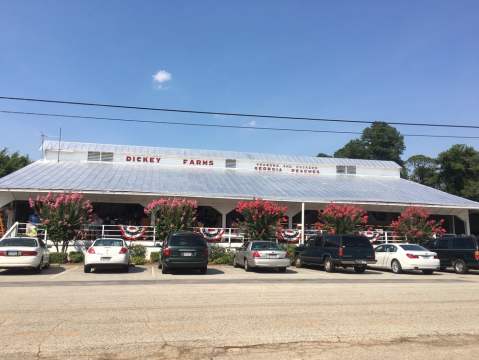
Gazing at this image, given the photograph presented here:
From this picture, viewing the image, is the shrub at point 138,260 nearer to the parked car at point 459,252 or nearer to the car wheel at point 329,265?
the car wheel at point 329,265

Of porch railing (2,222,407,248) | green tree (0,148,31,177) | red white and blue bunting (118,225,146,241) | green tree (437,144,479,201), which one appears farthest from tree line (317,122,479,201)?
green tree (0,148,31,177)

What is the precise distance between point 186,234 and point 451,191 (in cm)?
4632

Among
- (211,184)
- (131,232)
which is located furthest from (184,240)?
(211,184)

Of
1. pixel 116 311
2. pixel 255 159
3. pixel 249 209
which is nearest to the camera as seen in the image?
pixel 116 311

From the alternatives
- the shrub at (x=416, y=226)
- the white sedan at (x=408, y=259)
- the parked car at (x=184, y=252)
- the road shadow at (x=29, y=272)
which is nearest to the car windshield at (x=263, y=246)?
the parked car at (x=184, y=252)

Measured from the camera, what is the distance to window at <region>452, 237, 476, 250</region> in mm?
20747

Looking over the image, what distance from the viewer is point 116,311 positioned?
359 inches

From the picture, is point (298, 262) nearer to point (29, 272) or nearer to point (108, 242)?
point (108, 242)

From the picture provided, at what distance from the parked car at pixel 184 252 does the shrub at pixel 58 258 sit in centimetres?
678

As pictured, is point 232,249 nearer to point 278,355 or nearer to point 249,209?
point 249,209

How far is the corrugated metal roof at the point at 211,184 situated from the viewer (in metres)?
25.4

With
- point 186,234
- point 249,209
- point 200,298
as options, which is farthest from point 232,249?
point 200,298

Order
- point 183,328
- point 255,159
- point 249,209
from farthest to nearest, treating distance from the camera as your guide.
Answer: point 255,159 < point 249,209 < point 183,328

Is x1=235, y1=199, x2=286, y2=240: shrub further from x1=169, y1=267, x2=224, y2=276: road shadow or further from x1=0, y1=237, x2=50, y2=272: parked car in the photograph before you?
x1=0, y1=237, x2=50, y2=272: parked car
